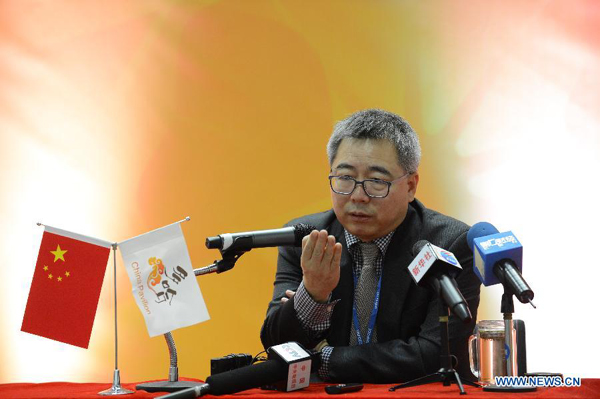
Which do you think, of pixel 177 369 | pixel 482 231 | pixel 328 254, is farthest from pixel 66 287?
pixel 482 231

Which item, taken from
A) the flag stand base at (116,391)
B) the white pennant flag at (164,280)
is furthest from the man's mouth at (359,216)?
the flag stand base at (116,391)

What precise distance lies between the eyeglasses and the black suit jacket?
0.67 ft

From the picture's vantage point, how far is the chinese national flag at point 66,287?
98.3 inches

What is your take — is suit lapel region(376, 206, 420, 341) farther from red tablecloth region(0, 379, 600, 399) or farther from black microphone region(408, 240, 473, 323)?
black microphone region(408, 240, 473, 323)

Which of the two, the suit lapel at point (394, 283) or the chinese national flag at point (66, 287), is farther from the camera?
the suit lapel at point (394, 283)

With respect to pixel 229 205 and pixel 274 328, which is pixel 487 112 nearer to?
pixel 229 205

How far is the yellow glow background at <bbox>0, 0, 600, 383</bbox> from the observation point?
4289mm

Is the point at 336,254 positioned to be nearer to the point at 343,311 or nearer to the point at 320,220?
the point at 343,311

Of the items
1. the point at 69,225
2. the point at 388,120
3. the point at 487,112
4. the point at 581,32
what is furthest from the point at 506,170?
the point at 69,225

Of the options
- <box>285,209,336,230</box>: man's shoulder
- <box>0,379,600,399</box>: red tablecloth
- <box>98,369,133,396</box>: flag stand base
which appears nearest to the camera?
<box>0,379,600,399</box>: red tablecloth

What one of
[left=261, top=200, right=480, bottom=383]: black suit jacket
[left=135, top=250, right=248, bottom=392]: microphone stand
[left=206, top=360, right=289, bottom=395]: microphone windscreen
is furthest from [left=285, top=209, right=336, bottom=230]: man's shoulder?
[left=206, top=360, right=289, bottom=395]: microphone windscreen

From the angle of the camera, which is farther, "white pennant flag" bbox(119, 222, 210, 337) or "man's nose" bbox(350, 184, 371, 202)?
"man's nose" bbox(350, 184, 371, 202)

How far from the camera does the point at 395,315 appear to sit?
9.14 feet

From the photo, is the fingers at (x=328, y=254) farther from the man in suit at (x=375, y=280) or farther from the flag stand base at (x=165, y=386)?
the flag stand base at (x=165, y=386)
